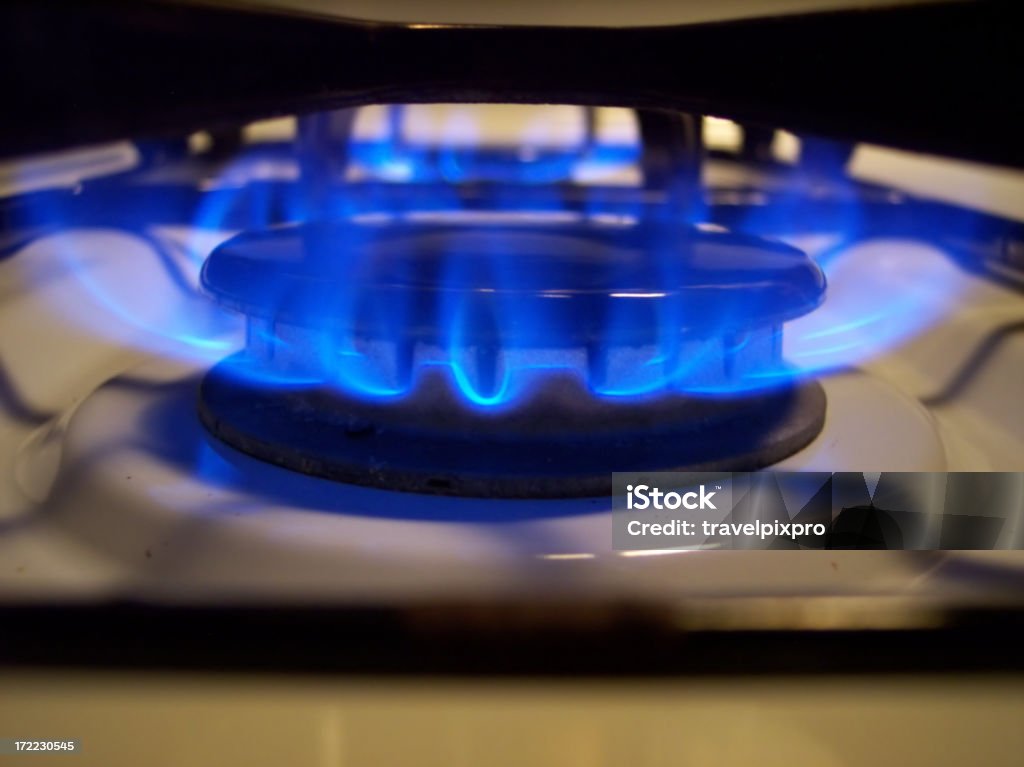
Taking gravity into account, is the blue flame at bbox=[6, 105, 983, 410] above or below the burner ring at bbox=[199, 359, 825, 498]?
above

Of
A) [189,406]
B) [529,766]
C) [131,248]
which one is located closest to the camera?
[529,766]

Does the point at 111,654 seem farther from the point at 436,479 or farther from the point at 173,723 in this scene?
the point at 436,479

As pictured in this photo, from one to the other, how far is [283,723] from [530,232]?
1.20ft

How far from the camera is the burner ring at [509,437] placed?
422 millimetres

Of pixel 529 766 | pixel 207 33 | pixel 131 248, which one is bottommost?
pixel 529 766

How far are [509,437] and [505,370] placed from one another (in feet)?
0.11

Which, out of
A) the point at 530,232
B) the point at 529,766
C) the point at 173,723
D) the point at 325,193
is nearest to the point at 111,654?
the point at 173,723

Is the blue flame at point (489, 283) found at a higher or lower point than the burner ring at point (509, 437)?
higher

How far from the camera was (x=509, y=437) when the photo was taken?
1.47 feet

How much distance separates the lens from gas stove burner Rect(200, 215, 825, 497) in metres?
0.43

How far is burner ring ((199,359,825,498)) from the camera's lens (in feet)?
1.38

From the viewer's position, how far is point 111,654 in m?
0.32

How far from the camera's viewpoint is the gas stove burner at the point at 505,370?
431 millimetres

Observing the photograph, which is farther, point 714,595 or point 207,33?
point 207,33
